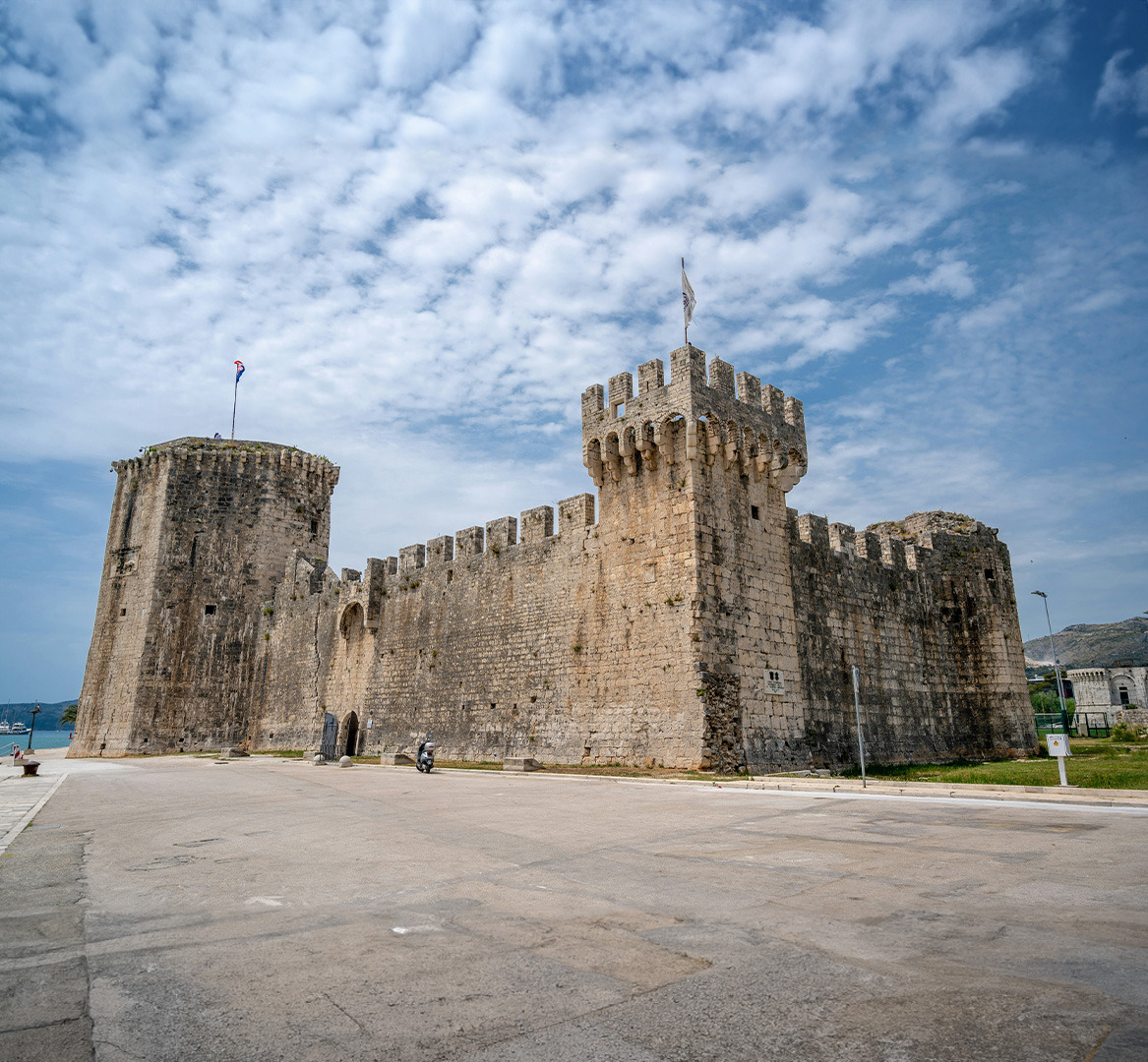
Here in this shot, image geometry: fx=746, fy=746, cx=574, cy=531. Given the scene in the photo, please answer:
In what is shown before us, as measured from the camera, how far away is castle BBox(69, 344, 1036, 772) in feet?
53.3

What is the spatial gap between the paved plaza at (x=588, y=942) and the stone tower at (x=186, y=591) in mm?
26836

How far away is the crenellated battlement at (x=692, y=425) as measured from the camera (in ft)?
Answer: 54.1

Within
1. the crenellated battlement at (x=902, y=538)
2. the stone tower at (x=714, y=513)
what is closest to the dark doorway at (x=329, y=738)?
the stone tower at (x=714, y=513)

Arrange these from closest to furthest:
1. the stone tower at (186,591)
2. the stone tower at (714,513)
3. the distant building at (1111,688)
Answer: the stone tower at (714,513), the stone tower at (186,591), the distant building at (1111,688)

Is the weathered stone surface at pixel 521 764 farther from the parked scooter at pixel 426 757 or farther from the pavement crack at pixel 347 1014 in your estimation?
the pavement crack at pixel 347 1014

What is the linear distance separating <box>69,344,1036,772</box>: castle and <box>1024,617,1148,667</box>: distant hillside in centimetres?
12287

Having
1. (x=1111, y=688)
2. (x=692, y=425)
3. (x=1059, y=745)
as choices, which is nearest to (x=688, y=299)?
(x=692, y=425)

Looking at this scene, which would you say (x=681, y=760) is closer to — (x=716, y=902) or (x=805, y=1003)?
(x=716, y=902)

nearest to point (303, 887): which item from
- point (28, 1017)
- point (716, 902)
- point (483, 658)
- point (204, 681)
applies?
point (28, 1017)

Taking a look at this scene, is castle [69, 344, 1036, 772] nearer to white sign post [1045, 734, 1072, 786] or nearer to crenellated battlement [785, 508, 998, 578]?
crenellated battlement [785, 508, 998, 578]

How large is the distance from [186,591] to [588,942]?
32925 mm

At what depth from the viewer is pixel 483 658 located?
21.3m

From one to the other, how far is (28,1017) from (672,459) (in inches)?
586

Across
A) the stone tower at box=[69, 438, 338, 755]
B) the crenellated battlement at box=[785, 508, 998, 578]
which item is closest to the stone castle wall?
the crenellated battlement at box=[785, 508, 998, 578]
